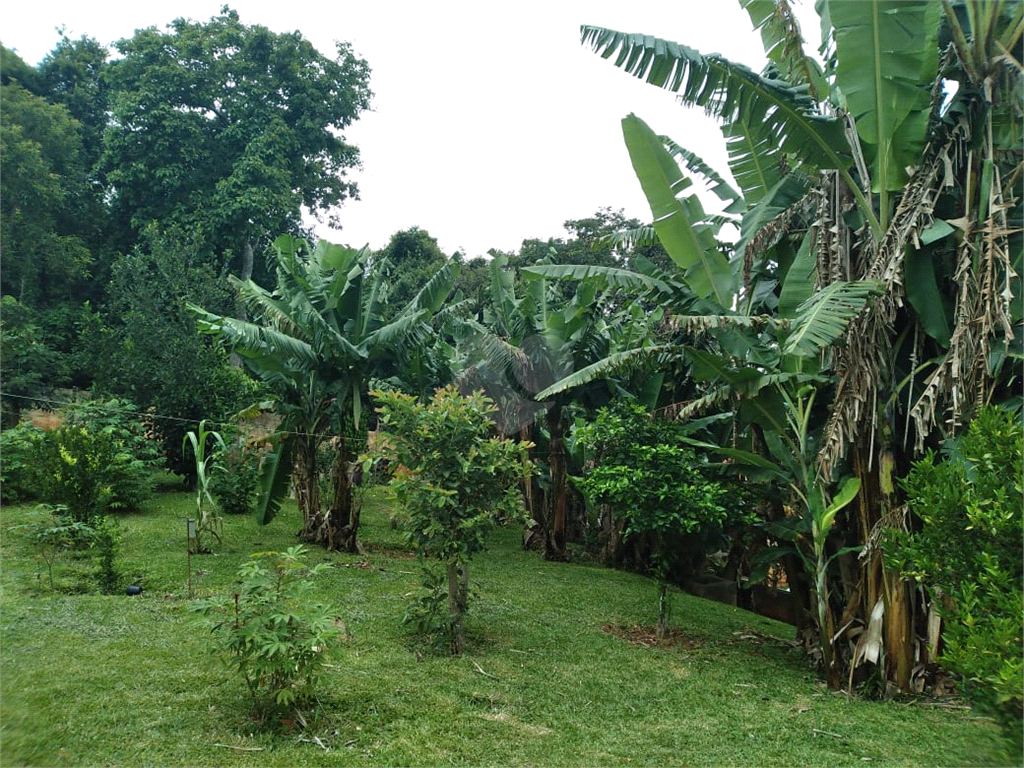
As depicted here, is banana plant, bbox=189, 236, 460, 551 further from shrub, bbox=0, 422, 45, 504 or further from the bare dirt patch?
the bare dirt patch

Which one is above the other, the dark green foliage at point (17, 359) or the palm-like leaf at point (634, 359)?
the palm-like leaf at point (634, 359)

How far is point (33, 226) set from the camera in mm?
14367

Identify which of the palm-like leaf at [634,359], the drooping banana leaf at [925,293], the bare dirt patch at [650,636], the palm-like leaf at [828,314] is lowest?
the bare dirt patch at [650,636]

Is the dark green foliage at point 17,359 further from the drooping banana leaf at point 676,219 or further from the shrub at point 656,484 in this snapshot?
the drooping banana leaf at point 676,219

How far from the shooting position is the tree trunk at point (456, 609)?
5.89 m

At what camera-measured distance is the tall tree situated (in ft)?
65.1

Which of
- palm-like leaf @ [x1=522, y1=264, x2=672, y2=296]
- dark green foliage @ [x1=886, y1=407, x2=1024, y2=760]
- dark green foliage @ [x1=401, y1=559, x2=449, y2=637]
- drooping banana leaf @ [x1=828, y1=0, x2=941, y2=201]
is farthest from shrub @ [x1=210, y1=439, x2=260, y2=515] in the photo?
dark green foliage @ [x1=886, y1=407, x2=1024, y2=760]

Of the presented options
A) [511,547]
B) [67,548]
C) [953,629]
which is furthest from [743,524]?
[67,548]

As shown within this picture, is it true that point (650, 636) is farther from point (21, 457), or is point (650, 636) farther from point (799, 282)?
point (21, 457)

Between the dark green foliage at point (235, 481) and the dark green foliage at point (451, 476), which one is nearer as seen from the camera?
the dark green foliage at point (451, 476)

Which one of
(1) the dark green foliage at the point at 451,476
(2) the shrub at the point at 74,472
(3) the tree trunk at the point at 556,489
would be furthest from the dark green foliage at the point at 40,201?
(3) the tree trunk at the point at 556,489

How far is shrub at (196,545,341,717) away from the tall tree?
17202 millimetres

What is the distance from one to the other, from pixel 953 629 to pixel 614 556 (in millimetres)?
8737

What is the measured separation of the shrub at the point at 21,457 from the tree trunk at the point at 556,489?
23.3 ft
